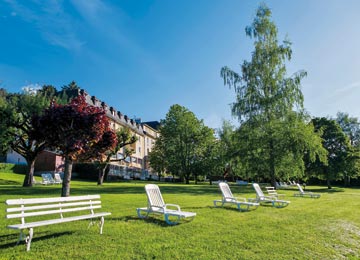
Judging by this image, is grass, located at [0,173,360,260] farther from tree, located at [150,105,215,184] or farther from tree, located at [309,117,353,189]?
tree, located at [150,105,215,184]

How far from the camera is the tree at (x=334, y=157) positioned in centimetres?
3709

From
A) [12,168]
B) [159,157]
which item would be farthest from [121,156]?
[12,168]

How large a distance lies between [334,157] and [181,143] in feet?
76.2

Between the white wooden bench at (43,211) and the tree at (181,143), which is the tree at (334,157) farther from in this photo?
the white wooden bench at (43,211)

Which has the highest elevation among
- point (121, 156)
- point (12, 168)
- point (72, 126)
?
point (121, 156)

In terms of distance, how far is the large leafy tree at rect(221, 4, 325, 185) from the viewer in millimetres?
25172

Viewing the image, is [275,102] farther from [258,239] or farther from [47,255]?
[47,255]

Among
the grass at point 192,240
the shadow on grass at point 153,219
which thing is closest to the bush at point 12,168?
the grass at point 192,240

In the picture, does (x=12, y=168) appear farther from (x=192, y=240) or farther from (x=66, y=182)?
(x=192, y=240)

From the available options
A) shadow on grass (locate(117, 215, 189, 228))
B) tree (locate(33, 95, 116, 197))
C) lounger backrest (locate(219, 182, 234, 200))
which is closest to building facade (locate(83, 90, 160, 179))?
tree (locate(33, 95, 116, 197))

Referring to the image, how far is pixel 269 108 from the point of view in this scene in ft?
86.3

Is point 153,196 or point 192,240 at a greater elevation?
point 153,196

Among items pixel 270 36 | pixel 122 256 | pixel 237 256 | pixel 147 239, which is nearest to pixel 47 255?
pixel 122 256

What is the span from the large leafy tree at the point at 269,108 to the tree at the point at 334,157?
11.4 meters
